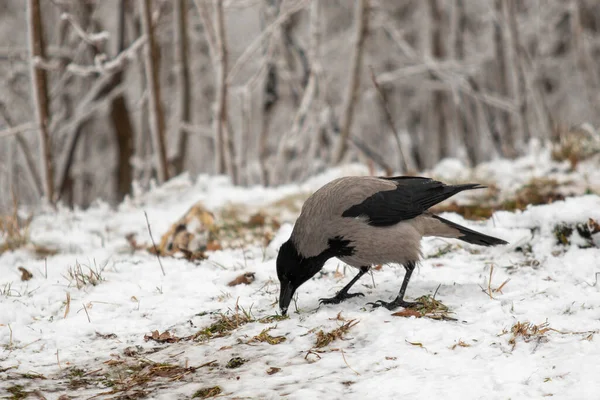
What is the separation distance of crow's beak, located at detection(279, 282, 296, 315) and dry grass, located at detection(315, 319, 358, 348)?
41 cm

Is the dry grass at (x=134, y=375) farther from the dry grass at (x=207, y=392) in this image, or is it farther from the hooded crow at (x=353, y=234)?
the hooded crow at (x=353, y=234)

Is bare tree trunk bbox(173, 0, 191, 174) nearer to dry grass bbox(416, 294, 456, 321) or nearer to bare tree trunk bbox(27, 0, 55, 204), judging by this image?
bare tree trunk bbox(27, 0, 55, 204)

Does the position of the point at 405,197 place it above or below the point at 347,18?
below

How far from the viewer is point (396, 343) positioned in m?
3.01

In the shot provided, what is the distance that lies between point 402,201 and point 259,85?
32.6 feet

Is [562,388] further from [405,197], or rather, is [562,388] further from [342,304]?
[405,197]

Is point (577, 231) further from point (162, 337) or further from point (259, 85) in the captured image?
point (259, 85)

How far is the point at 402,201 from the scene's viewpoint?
386 centimetres

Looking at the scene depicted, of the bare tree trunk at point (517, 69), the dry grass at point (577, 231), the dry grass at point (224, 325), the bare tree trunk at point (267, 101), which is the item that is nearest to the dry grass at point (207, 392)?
the dry grass at point (224, 325)

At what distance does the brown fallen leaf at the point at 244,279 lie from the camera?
4.19 meters

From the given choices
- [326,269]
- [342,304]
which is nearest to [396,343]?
[342,304]

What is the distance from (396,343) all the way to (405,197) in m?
1.16

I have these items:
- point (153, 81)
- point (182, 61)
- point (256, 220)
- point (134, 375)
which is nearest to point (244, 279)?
point (134, 375)

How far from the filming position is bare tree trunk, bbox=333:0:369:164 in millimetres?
9883
